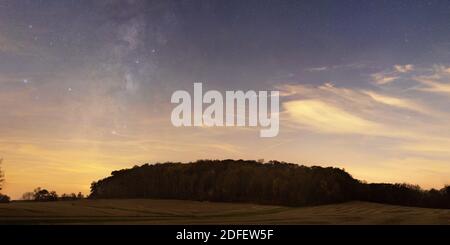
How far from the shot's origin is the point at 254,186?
2692 inches

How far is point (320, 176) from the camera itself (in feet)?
212

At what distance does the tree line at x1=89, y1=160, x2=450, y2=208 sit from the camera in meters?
63.6

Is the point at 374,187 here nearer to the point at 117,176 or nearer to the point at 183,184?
the point at 183,184

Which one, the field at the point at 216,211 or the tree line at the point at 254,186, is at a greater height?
the tree line at the point at 254,186

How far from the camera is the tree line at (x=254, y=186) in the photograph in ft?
209

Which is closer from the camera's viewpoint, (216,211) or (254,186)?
(216,211)

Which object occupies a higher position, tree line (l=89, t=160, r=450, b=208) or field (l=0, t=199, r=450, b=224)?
tree line (l=89, t=160, r=450, b=208)

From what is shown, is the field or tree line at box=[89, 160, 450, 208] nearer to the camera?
the field

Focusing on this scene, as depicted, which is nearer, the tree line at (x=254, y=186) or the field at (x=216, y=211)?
the field at (x=216, y=211)

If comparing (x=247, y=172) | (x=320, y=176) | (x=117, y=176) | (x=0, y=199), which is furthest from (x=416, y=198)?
(x=0, y=199)

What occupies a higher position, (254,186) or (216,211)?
(254,186)
